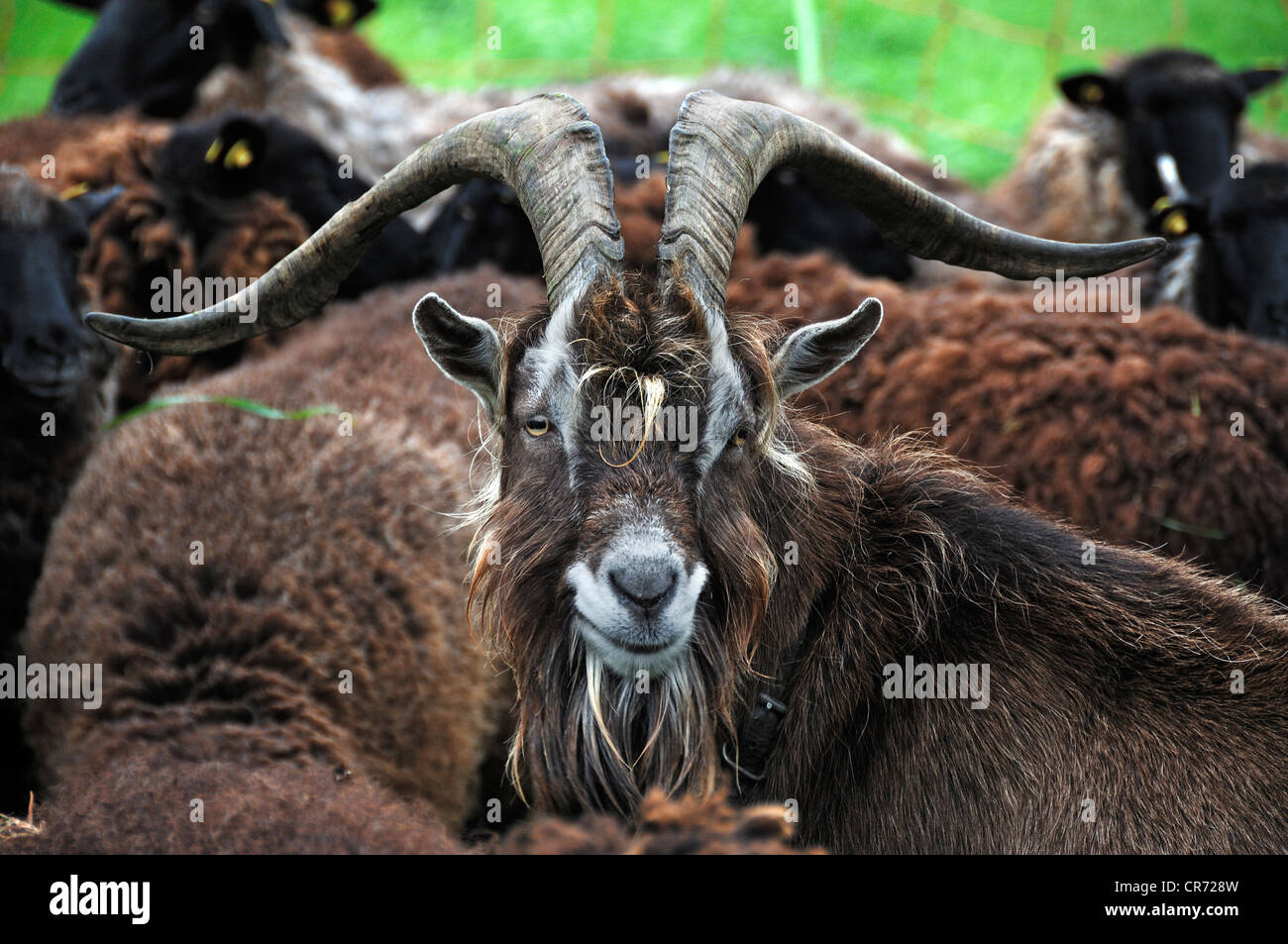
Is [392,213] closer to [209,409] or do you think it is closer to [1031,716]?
[209,409]

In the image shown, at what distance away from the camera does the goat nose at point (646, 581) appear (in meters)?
3.14

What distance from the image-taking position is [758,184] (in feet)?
12.5

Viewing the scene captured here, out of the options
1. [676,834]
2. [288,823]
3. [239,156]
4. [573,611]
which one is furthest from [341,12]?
[676,834]

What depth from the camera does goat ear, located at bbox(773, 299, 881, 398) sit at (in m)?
3.74

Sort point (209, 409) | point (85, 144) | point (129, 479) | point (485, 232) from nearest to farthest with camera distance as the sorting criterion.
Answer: point (129, 479) → point (209, 409) → point (85, 144) → point (485, 232)

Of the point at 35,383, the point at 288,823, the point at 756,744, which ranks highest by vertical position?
the point at 35,383

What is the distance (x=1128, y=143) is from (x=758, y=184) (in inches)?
223

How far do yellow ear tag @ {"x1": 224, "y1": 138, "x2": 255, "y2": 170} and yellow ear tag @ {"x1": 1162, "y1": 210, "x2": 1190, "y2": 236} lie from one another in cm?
511

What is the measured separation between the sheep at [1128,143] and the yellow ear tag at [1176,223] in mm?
1138

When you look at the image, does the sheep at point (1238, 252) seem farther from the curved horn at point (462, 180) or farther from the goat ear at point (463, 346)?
the goat ear at point (463, 346)

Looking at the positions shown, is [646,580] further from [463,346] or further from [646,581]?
[463,346]

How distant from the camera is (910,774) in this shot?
358 cm
